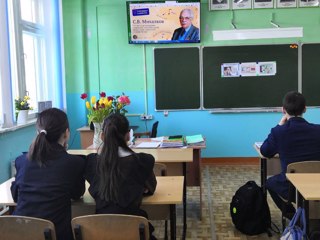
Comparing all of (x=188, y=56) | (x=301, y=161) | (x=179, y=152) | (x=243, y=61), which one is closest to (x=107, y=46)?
(x=188, y=56)

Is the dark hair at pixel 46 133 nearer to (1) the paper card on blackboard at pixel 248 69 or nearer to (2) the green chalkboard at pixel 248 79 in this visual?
(2) the green chalkboard at pixel 248 79

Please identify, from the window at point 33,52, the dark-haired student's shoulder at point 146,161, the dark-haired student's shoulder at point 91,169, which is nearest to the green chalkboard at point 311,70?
the window at point 33,52

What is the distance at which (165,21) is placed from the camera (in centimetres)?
564

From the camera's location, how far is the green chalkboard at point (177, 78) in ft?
18.9

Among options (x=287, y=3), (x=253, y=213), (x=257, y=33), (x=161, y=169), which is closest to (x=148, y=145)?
(x=161, y=169)

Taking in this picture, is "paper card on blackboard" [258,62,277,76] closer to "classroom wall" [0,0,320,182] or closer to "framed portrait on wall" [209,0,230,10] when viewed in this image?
"classroom wall" [0,0,320,182]

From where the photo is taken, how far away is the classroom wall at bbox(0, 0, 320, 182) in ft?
18.8

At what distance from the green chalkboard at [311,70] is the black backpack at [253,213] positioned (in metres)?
3.00

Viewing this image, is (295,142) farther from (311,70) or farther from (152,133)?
(311,70)

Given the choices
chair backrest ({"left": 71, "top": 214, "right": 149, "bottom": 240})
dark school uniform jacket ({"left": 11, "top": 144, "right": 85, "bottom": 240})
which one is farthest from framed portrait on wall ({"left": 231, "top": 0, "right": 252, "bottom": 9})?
chair backrest ({"left": 71, "top": 214, "right": 149, "bottom": 240})

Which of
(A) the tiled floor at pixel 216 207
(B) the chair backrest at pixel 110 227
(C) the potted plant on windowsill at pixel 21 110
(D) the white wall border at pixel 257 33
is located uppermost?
(D) the white wall border at pixel 257 33

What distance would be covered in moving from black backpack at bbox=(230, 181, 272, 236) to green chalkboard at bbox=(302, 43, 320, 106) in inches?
118

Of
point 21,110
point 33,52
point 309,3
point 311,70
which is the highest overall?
point 309,3

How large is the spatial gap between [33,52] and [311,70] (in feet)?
13.6
